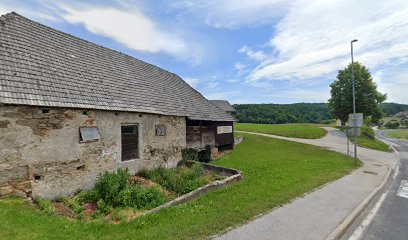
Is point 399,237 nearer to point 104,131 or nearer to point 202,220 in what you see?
point 202,220

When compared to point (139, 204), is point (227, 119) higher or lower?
higher

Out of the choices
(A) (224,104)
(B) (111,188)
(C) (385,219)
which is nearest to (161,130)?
(B) (111,188)

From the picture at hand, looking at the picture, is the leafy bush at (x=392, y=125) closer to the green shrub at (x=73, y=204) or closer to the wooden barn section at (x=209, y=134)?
the wooden barn section at (x=209, y=134)

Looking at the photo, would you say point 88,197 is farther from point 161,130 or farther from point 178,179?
point 161,130

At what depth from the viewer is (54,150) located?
9148 millimetres

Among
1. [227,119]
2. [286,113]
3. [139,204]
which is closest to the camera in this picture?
[139,204]

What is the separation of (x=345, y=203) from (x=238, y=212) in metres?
4.33

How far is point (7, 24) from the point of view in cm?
1068

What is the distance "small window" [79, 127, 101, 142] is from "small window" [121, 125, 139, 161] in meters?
1.72

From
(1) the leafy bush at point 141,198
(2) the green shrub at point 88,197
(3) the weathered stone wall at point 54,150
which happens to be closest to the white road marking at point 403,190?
(1) the leafy bush at point 141,198

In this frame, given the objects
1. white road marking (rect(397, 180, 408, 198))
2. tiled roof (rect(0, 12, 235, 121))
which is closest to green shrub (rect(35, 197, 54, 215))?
tiled roof (rect(0, 12, 235, 121))

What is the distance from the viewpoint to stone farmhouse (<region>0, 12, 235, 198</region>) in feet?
27.3

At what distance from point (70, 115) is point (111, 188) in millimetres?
3159

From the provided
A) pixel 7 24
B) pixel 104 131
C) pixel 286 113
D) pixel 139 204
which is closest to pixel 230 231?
pixel 139 204
